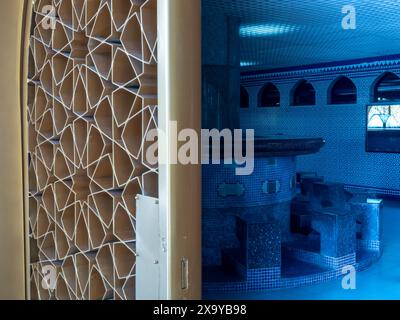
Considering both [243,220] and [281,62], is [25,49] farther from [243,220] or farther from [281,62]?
[281,62]

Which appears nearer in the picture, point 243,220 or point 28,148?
point 28,148

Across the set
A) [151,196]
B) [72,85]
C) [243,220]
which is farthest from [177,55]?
[243,220]

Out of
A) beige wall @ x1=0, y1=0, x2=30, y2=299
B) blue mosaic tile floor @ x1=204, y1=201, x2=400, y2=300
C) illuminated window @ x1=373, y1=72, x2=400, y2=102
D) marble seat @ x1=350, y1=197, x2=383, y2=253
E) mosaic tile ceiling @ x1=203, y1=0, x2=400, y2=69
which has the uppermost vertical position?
mosaic tile ceiling @ x1=203, y1=0, x2=400, y2=69

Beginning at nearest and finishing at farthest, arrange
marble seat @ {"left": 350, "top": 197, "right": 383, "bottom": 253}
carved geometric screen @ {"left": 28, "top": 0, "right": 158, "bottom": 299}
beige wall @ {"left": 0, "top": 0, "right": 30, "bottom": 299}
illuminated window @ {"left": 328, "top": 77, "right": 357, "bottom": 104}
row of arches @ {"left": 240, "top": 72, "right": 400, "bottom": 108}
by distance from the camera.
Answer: carved geometric screen @ {"left": 28, "top": 0, "right": 158, "bottom": 299} → beige wall @ {"left": 0, "top": 0, "right": 30, "bottom": 299} → marble seat @ {"left": 350, "top": 197, "right": 383, "bottom": 253} → row of arches @ {"left": 240, "top": 72, "right": 400, "bottom": 108} → illuminated window @ {"left": 328, "top": 77, "right": 357, "bottom": 104}

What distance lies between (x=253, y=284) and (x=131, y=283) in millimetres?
2899

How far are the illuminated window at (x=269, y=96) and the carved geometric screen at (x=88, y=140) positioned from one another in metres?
8.40

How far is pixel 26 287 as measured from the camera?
2.22 meters

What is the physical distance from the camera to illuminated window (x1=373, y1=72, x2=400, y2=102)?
26.7 ft

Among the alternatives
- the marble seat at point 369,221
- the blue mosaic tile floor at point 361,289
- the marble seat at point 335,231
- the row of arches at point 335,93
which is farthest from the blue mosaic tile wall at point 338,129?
the marble seat at point 335,231

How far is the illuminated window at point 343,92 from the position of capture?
8.73m

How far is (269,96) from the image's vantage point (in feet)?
33.9

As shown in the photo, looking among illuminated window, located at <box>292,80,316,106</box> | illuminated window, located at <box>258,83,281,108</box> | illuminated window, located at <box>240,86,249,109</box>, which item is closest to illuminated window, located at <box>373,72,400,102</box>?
illuminated window, located at <box>292,80,316,106</box>

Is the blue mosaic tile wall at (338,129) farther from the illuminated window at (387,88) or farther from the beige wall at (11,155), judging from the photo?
the beige wall at (11,155)

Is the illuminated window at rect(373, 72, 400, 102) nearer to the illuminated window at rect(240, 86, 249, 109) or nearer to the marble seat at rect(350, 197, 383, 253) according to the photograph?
the illuminated window at rect(240, 86, 249, 109)
